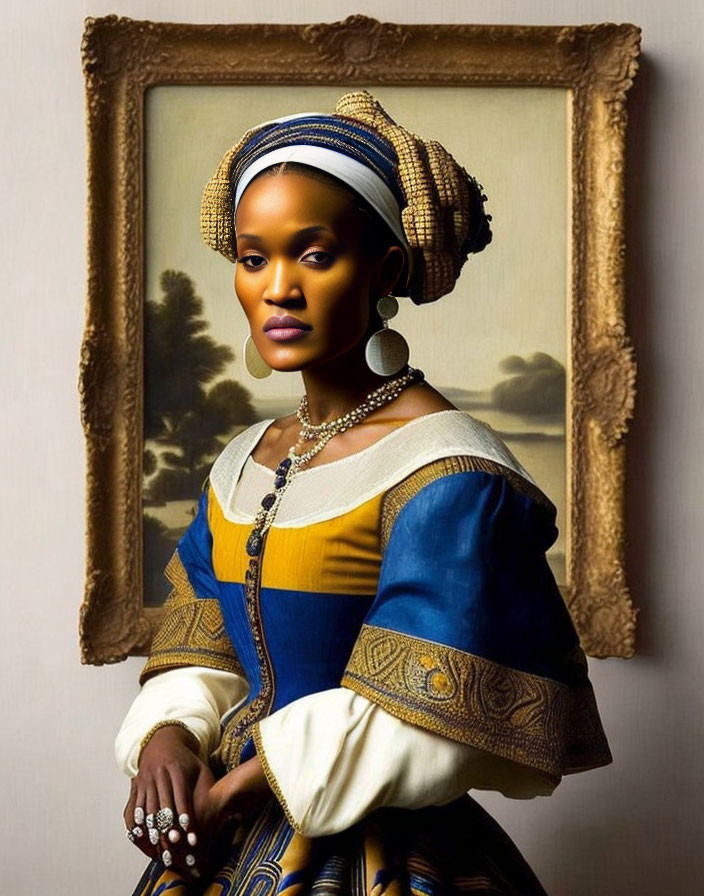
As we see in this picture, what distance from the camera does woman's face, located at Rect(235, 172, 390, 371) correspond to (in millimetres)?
1368

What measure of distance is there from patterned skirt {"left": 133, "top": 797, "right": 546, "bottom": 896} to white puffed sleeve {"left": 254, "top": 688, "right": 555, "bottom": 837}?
0.09m

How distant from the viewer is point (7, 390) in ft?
7.94

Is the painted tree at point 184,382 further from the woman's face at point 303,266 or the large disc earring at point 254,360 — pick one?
the woman's face at point 303,266

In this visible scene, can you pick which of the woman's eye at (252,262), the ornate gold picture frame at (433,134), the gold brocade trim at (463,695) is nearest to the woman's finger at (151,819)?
the gold brocade trim at (463,695)

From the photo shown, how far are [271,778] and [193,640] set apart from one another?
34cm

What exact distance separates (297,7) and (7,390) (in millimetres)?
897

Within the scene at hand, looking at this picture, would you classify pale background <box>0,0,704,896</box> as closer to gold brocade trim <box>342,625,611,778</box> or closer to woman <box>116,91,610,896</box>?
woman <box>116,91,610,896</box>

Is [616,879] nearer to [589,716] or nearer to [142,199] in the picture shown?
[589,716]

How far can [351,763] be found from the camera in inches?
49.1

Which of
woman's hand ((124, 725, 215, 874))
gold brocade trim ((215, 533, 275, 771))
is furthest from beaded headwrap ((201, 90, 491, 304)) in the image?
woman's hand ((124, 725, 215, 874))

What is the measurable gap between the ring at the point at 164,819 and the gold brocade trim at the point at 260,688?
0.36 ft

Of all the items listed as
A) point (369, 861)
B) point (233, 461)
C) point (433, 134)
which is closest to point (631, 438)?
point (433, 134)

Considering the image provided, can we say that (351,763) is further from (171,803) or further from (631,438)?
(631,438)

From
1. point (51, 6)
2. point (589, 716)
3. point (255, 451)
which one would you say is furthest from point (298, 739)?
point (51, 6)
